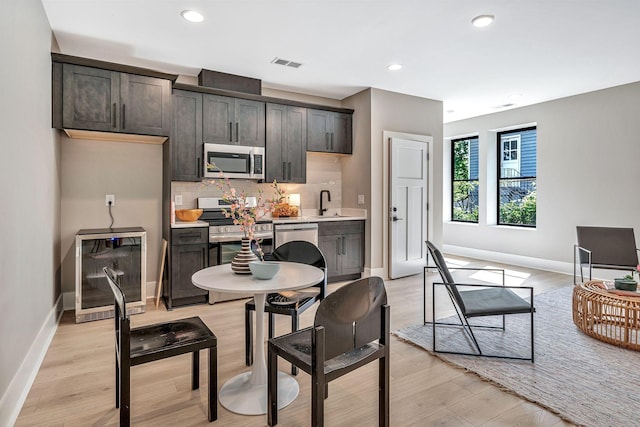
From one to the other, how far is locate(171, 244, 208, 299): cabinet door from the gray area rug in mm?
2262

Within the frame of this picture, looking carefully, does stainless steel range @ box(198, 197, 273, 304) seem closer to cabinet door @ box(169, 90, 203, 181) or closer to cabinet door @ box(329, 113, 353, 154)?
cabinet door @ box(169, 90, 203, 181)

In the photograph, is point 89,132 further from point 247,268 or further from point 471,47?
point 471,47

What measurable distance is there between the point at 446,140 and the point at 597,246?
3.89 meters

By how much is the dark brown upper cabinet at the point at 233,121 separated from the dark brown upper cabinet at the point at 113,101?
512 mm

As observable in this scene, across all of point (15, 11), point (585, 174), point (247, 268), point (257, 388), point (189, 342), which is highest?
point (15, 11)

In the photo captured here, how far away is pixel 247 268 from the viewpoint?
2184mm

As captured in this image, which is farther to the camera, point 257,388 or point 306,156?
point 306,156

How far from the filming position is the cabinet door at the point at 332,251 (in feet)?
16.0

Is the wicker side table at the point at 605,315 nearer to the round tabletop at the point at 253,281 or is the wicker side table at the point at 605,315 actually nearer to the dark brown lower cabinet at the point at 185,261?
the round tabletop at the point at 253,281

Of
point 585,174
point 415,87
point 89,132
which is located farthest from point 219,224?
point 585,174

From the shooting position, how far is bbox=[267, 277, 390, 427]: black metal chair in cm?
152

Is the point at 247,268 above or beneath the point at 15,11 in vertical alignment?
beneath

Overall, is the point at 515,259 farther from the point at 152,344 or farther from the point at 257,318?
the point at 152,344

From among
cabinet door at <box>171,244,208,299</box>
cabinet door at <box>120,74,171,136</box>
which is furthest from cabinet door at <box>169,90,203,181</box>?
cabinet door at <box>171,244,208,299</box>
